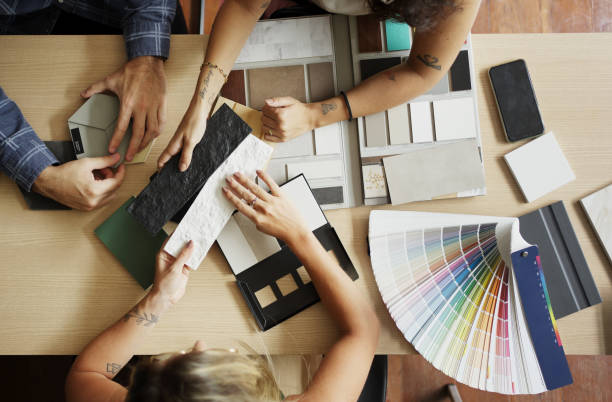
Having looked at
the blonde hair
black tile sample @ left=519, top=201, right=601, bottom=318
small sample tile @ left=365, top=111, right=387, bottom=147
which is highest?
small sample tile @ left=365, top=111, right=387, bottom=147

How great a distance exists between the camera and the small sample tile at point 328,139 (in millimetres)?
824

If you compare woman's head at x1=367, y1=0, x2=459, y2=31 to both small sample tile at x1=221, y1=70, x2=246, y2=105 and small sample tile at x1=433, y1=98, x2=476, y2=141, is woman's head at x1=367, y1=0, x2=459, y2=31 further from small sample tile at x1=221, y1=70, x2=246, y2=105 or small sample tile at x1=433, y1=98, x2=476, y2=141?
small sample tile at x1=221, y1=70, x2=246, y2=105

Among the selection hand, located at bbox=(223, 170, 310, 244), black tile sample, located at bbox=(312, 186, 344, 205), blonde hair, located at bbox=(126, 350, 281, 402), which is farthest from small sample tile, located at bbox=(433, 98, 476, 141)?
blonde hair, located at bbox=(126, 350, 281, 402)

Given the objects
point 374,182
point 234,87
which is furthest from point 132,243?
point 374,182

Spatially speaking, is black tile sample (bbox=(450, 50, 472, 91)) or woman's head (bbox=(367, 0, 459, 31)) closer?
woman's head (bbox=(367, 0, 459, 31))

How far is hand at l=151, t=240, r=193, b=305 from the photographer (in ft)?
2.44

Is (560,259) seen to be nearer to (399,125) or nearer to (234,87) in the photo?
(399,125)

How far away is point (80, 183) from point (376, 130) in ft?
1.97

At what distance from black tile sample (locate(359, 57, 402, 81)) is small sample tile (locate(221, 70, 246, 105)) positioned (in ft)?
0.85

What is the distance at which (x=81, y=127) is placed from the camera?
0.82 meters

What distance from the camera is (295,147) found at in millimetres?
822

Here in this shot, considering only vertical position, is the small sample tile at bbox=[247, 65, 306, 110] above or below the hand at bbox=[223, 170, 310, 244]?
above

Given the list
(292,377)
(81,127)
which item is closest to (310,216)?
(292,377)

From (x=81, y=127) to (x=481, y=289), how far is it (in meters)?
→ 0.88
